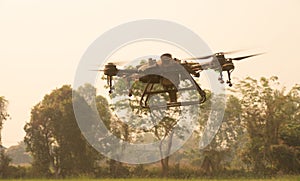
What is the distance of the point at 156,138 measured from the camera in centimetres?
3803

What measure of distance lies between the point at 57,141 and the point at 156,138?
28.9 ft

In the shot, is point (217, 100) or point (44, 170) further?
point (217, 100)

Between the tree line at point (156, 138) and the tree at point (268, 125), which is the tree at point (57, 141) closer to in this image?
the tree line at point (156, 138)

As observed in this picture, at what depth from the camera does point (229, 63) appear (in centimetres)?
958

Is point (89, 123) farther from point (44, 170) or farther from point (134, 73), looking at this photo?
point (134, 73)

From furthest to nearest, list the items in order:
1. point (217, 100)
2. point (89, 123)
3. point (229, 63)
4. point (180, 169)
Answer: point (217, 100)
point (89, 123)
point (180, 169)
point (229, 63)

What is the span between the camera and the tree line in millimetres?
33250

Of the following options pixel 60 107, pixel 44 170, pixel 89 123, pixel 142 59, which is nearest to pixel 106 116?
pixel 89 123

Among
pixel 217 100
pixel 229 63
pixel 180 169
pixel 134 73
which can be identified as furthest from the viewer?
pixel 217 100

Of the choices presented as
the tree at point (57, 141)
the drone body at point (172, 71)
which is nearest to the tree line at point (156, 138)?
the tree at point (57, 141)

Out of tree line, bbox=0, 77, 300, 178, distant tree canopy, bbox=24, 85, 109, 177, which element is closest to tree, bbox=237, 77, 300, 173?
tree line, bbox=0, 77, 300, 178

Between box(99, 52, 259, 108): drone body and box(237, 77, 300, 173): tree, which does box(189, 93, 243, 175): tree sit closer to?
box(237, 77, 300, 173): tree

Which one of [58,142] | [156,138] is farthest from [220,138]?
[58,142]

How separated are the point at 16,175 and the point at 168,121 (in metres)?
13.7
